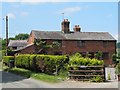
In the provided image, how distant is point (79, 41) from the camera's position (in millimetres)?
57188

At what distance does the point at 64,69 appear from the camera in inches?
1174

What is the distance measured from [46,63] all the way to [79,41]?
2599cm

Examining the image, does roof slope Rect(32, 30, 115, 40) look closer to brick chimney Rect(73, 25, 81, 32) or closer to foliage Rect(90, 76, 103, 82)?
brick chimney Rect(73, 25, 81, 32)

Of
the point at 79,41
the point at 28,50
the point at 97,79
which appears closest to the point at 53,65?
the point at 97,79

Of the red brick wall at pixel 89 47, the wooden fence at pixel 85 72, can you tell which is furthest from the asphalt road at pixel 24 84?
the red brick wall at pixel 89 47

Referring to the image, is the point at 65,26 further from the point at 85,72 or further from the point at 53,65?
the point at 85,72

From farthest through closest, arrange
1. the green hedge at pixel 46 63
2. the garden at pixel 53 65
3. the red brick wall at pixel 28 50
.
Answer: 1. the red brick wall at pixel 28 50
2. the green hedge at pixel 46 63
3. the garden at pixel 53 65

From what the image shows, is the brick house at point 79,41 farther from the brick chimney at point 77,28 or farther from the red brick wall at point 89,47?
the brick chimney at point 77,28

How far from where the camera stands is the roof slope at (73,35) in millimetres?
56062

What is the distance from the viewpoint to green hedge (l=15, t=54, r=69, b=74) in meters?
29.8

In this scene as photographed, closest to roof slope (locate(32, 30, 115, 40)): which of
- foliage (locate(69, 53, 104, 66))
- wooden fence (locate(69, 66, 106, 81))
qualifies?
foliage (locate(69, 53, 104, 66))

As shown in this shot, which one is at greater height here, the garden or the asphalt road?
the garden

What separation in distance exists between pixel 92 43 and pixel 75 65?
1241 inches

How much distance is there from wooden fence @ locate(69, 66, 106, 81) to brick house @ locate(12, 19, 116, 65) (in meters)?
28.6
